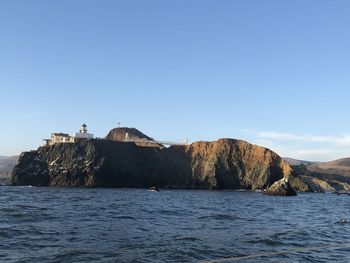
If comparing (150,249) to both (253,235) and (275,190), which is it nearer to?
(253,235)

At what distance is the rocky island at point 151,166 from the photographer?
131 meters

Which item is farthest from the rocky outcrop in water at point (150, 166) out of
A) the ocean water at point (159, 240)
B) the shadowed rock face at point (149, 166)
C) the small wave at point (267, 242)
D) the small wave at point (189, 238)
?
the small wave at point (267, 242)

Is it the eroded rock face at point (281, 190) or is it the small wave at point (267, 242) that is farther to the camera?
the eroded rock face at point (281, 190)

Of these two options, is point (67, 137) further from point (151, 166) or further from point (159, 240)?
point (159, 240)

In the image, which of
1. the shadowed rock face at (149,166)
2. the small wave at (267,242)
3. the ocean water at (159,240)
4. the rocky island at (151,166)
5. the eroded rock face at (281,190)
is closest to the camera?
the ocean water at (159,240)

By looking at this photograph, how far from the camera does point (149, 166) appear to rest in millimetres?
139000

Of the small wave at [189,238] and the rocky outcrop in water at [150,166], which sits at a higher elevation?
the rocky outcrop in water at [150,166]

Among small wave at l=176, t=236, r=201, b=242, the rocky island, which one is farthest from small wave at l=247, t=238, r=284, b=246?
the rocky island

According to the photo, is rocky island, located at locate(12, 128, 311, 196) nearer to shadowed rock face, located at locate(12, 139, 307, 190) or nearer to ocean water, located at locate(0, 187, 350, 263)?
shadowed rock face, located at locate(12, 139, 307, 190)

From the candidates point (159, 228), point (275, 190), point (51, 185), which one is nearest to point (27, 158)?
point (51, 185)

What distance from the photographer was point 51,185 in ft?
428

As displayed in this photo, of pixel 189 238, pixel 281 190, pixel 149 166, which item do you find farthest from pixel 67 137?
pixel 189 238

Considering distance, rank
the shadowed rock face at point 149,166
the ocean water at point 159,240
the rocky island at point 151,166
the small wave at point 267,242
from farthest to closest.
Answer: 1. the rocky island at point 151,166
2. the shadowed rock face at point 149,166
3. the small wave at point 267,242
4. the ocean water at point 159,240

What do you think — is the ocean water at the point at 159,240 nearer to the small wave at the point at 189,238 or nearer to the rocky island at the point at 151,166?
the small wave at the point at 189,238
